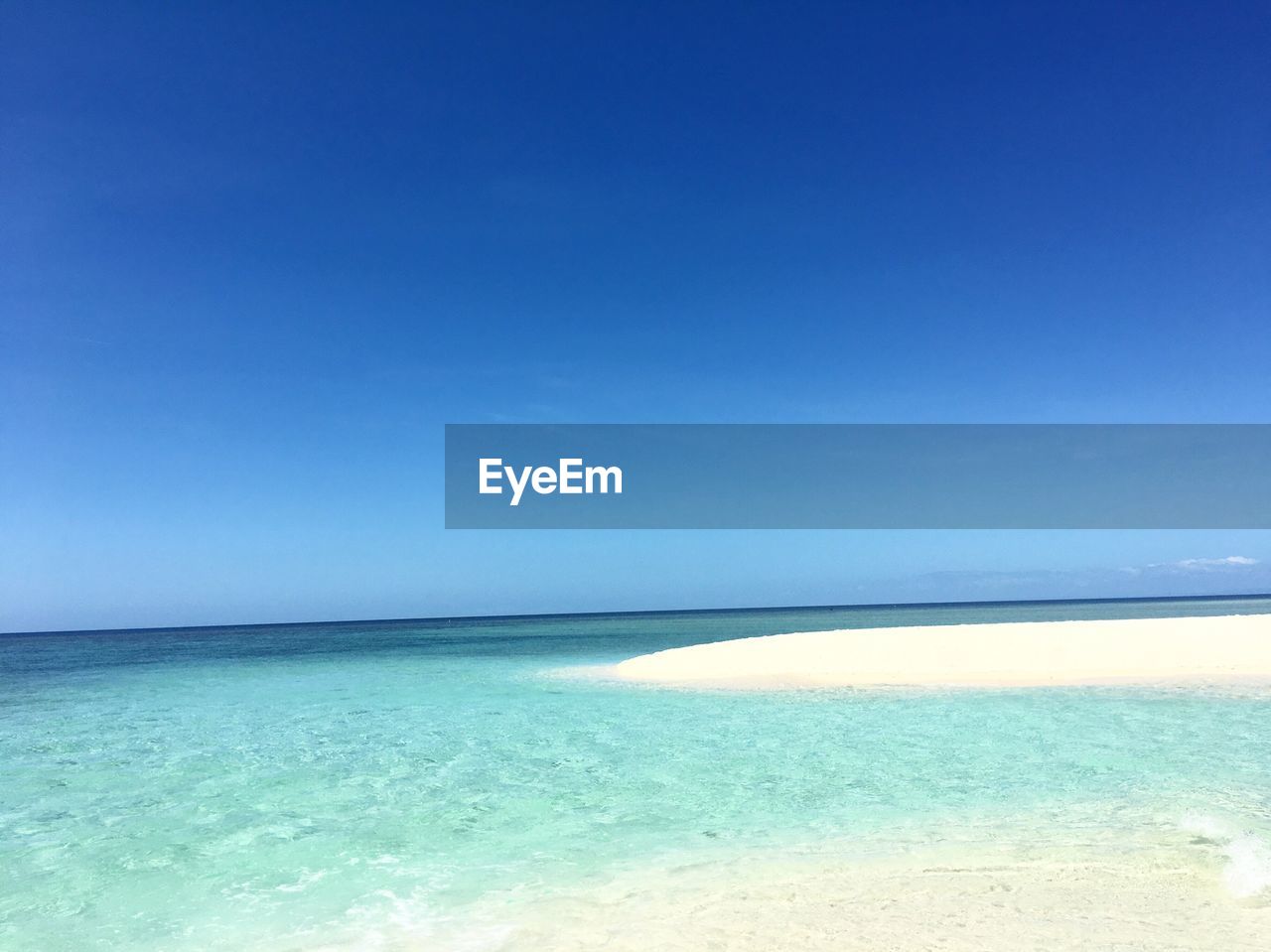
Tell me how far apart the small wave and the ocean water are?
0.03 metres

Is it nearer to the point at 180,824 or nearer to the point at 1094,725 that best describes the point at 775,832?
the point at 180,824

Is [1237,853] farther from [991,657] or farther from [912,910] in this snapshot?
[991,657]

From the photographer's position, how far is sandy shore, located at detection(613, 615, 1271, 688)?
2205cm

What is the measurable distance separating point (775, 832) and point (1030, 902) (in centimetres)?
262

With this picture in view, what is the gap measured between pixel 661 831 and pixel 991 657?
20.6 metres

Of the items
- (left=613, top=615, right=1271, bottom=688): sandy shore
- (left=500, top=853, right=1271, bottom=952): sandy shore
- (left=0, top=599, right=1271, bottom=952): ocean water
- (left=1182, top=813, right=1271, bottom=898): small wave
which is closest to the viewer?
(left=500, top=853, right=1271, bottom=952): sandy shore

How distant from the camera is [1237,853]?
7004mm

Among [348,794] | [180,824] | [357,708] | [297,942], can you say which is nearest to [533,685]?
[357,708]

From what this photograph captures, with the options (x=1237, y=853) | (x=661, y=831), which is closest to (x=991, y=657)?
(x=1237, y=853)

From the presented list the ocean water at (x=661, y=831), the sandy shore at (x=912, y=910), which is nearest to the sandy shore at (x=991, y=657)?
the ocean water at (x=661, y=831)

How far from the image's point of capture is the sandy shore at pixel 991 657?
2205 centimetres

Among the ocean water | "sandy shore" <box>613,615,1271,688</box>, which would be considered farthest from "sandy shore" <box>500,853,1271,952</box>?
"sandy shore" <box>613,615,1271,688</box>

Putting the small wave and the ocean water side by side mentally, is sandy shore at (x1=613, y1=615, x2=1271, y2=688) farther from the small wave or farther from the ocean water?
the small wave

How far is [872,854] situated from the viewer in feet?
24.1
